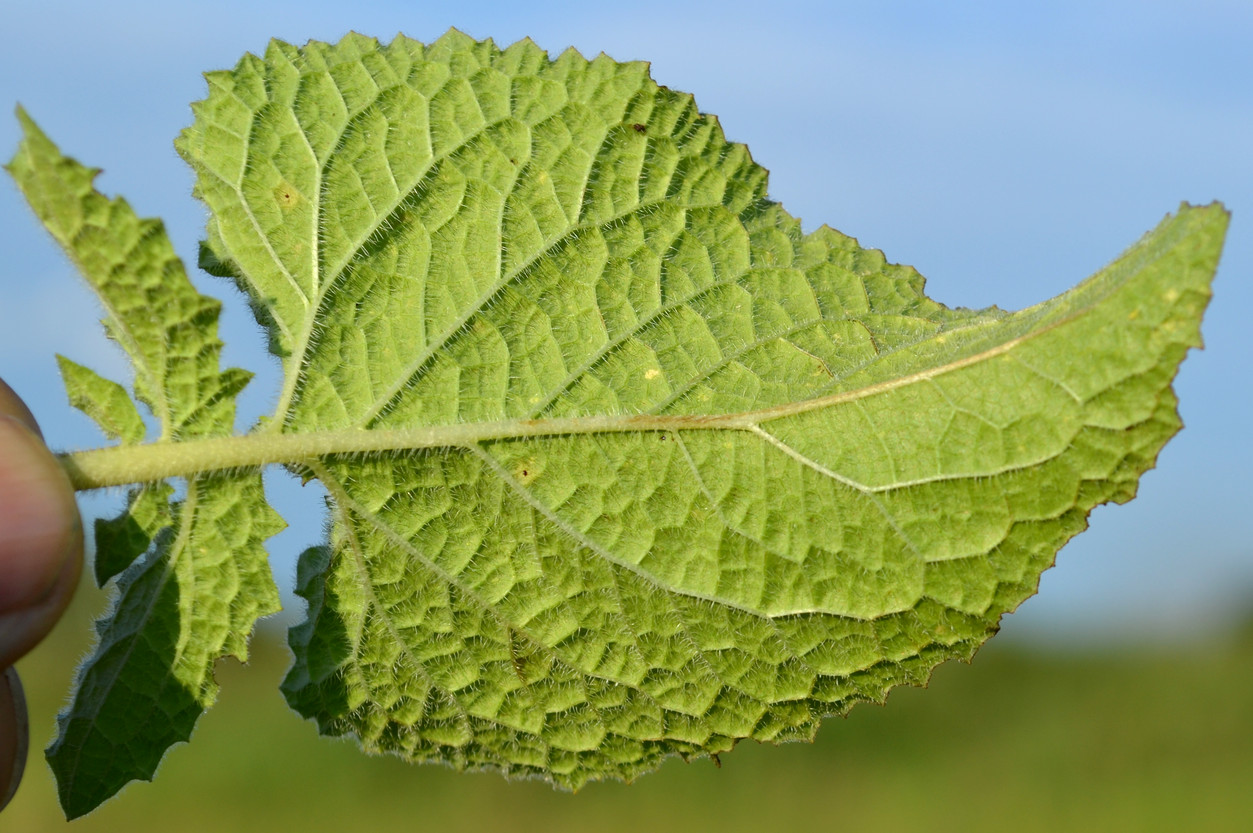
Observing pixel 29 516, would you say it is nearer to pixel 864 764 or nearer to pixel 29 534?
pixel 29 534

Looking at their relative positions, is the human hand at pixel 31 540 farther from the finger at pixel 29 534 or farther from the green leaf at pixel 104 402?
the green leaf at pixel 104 402

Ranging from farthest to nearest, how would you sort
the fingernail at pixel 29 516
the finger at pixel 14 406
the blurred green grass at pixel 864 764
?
the blurred green grass at pixel 864 764 < the finger at pixel 14 406 < the fingernail at pixel 29 516

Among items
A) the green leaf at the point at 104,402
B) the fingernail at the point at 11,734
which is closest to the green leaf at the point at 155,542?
the green leaf at the point at 104,402

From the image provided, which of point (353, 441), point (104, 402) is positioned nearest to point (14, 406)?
point (104, 402)

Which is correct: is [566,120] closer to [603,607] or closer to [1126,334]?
[603,607]

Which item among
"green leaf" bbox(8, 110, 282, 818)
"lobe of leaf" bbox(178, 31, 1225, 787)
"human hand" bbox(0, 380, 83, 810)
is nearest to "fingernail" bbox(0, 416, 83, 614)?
"human hand" bbox(0, 380, 83, 810)

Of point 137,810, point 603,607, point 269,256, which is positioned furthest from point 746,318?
point 137,810

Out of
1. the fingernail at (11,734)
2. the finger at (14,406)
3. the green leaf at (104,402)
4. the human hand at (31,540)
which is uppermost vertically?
the finger at (14,406)
